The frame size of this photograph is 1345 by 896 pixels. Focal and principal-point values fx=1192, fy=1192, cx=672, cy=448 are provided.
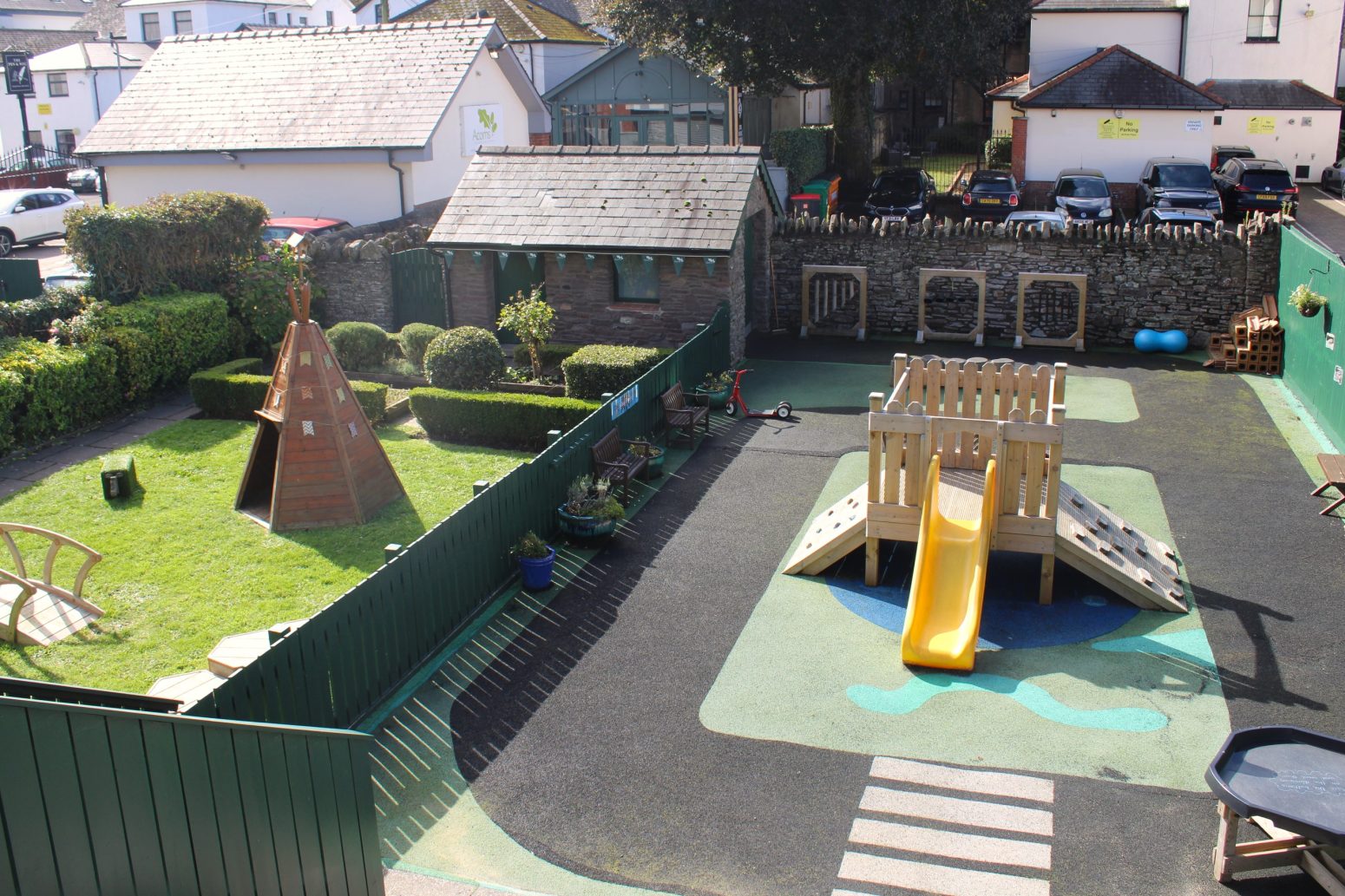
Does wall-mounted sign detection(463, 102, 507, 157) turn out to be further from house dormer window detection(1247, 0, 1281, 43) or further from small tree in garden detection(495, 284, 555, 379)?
house dormer window detection(1247, 0, 1281, 43)

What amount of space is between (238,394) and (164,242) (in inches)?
162

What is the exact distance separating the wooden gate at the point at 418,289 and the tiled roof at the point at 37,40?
1810 inches

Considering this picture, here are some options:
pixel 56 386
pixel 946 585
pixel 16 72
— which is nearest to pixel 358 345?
pixel 56 386

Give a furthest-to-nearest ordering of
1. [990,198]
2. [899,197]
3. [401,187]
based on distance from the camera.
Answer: [899,197]
[990,198]
[401,187]

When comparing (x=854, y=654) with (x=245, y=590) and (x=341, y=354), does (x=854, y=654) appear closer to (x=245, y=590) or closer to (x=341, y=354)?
(x=245, y=590)

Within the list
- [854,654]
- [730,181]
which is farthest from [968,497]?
[730,181]

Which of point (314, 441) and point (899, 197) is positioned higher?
point (899, 197)

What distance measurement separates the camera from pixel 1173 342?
22.9 m

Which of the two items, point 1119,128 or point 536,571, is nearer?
point 536,571

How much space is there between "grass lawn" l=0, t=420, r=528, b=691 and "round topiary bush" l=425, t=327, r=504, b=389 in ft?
3.25

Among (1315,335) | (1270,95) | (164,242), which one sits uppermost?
(1270,95)

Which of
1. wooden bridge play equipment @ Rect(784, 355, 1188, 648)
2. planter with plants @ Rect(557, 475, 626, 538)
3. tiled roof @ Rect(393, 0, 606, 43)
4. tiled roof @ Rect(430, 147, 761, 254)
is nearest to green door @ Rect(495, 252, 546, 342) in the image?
tiled roof @ Rect(430, 147, 761, 254)

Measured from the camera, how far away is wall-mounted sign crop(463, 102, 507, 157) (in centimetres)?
3055

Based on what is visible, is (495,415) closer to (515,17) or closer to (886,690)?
(886,690)
